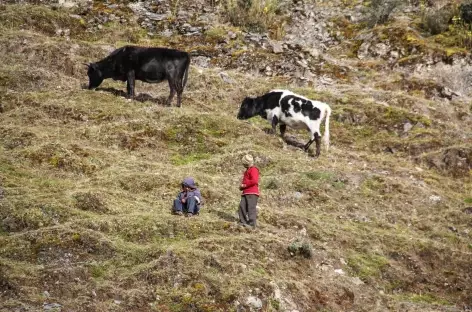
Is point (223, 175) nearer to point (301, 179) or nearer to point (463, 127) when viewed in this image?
point (301, 179)

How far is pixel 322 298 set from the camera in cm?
1078

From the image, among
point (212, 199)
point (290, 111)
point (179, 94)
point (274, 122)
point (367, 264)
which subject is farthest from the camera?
point (179, 94)

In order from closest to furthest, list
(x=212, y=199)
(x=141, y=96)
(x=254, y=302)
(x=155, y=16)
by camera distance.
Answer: (x=254, y=302) < (x=212, y=199) < (x=141, y=96) < (x=155, y=16)

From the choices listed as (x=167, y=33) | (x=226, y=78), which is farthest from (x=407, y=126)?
(x=167, y=33)

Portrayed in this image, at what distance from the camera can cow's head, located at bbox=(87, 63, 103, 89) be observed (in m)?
20.1

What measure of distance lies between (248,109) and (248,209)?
7.93m

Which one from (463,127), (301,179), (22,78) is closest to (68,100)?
(22,78)

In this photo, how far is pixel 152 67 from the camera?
1983 centimetres

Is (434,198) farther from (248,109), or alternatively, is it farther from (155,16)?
(155,16)

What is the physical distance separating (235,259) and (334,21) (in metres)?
20.8

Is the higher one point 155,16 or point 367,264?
point 155,16

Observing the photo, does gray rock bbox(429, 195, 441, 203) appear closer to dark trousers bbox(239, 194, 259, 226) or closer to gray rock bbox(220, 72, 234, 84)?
dark trousers bbox(239, 194, 259, 226)

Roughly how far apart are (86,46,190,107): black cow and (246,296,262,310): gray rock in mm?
10506

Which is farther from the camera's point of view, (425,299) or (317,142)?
(317,142)
